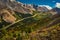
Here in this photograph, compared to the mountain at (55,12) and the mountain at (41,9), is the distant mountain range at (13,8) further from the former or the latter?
the mountain at (55,12)

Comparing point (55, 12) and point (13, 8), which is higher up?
point (13, 8)

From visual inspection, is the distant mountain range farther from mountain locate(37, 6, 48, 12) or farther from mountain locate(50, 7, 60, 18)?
mountain locate(50, 7, 60, 18)

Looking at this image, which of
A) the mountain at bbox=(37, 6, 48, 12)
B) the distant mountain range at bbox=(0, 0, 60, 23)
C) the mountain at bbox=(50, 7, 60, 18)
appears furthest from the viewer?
the distant mountain range at bbox=(0, 0, 60, 23)

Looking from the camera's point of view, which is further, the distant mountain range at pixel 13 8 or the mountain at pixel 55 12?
the distant mountain range at pixel 13 8

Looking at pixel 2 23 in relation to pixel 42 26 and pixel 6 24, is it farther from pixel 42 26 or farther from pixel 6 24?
pixel 42 26

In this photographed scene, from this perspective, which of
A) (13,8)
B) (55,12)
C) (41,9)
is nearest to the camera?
(55,12)

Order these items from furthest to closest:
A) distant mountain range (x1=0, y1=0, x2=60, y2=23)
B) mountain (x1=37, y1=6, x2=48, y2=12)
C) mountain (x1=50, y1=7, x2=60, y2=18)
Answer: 1. distant mountain range (x1=0, y1=0, x2=60, y2=23)
2. mountain (x1=37, y1=6, x2=48, y2=12)
3. mountain (x1=50, y1=7, x2=60, y2=18)

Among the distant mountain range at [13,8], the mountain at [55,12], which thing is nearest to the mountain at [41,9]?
the distant mountain range at [13,8]

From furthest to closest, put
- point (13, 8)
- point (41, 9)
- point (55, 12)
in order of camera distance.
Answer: point (13, 8) < point (41, 9) < point (55, 12)

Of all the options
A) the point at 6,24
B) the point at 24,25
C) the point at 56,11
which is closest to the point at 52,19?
the point at 56,11

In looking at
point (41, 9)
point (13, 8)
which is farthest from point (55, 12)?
point (13, 8)

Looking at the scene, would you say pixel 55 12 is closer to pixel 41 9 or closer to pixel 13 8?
pixel 41 9

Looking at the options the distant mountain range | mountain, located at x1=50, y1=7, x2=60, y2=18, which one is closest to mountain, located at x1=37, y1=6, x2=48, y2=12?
the distant mountain range

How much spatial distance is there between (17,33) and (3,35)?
1.17 metres
